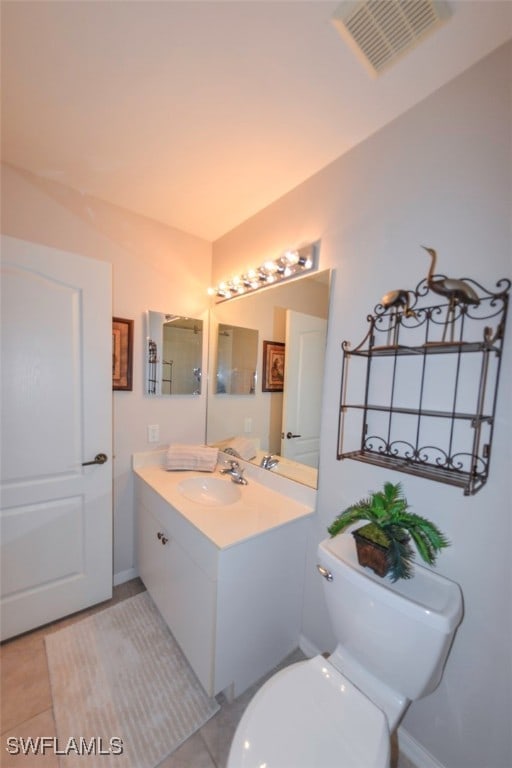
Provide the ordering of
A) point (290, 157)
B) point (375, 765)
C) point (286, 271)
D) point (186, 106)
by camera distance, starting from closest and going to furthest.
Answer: point (375, 765)
point (186, 106)
point (290, 157)
point (286, 271)

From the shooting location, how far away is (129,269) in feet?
5.84

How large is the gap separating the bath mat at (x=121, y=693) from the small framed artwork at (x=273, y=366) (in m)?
1.42

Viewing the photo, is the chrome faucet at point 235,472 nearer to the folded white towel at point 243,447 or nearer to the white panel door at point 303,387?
the folded white towel at point 243,447

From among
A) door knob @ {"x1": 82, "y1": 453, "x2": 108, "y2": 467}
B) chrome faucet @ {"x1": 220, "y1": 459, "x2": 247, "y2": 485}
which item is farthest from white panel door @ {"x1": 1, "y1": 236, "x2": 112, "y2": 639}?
chrome faucet @ {"x1": 220, "y1": 459, "x2": 247, "y2": 485}

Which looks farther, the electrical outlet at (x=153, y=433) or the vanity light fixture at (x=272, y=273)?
the electrical outlet at (x=153, y=433)

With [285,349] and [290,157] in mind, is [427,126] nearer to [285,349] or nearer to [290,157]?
[290,157]

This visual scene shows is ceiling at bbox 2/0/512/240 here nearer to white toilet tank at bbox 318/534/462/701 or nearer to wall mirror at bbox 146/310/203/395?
wall mirror at bbox 146/310/203/395

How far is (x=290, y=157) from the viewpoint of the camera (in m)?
1.31

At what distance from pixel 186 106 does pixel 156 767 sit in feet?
7.85

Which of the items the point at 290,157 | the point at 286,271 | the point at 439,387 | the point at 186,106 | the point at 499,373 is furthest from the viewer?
the point at 286,271

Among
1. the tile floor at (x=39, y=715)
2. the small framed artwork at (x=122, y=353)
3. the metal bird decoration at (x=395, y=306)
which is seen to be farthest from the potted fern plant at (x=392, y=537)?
the small framed artwork at (x=122, y=353)

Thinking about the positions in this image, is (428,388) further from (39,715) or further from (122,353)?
(39,715)

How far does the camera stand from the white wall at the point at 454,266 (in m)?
0.86

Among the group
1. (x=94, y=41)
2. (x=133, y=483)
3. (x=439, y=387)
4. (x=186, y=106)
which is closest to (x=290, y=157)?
(x=186, y=106)
